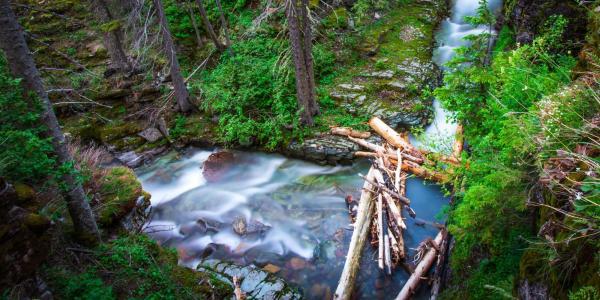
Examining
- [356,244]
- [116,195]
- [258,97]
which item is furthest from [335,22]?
[116,195]

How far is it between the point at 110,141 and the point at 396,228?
35.0 feet

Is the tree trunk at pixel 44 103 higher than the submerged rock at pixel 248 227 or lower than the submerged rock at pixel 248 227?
higher

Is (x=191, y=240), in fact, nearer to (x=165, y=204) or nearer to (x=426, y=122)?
(x=165, y=204)

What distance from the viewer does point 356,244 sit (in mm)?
7398

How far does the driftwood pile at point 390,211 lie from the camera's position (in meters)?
6.89

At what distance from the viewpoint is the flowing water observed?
786cm

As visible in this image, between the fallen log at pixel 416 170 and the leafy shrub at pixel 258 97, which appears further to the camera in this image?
the leafy shrub at pixel 258 97

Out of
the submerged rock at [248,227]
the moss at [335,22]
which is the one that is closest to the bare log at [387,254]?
the submerged rock at [248,227]

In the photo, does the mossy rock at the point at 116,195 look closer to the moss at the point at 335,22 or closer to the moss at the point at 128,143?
the moss at the point at 128,143

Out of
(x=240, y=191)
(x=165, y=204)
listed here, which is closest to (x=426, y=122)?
(x=240, y=191)

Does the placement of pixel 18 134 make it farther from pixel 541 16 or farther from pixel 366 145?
pixel 541 16

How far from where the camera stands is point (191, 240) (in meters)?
8.97

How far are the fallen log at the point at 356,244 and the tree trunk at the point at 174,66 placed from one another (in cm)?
833

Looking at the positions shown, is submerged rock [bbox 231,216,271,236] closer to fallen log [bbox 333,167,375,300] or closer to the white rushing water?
fallen log [bbox 333,167,375,300]
